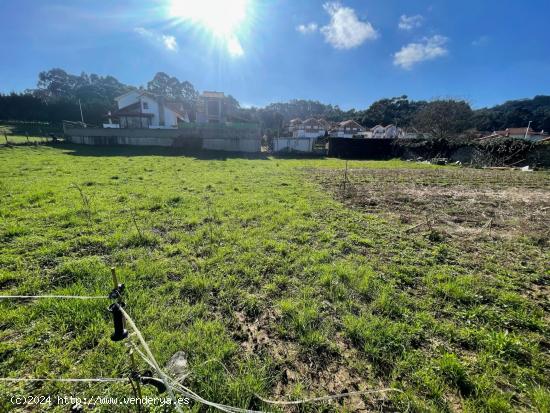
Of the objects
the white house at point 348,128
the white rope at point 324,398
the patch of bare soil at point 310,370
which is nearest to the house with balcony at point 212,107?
the patch of bare soil at point 310,370

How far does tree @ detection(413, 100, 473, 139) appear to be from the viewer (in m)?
32.4

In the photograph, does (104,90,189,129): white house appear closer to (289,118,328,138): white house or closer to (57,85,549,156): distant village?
(57,85,549,156): distant village

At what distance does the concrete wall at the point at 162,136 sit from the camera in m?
21.7

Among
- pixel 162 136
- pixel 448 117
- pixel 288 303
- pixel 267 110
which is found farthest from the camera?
pixel 267 110

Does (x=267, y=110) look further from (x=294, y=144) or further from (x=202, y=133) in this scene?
→ (x=202, y=133)

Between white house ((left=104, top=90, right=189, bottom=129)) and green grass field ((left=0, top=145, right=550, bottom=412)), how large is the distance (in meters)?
31.4

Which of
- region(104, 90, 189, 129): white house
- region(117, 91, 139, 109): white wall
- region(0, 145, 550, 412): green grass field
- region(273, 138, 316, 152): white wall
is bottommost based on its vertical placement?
region(0, 145, 550, 412): green grass field

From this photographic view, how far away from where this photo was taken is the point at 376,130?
58094mm

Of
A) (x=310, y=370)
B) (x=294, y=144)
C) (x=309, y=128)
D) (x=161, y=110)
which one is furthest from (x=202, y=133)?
(x=309, y=128)

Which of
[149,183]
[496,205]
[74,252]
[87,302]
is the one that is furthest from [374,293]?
[149,183]

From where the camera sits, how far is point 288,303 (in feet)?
8.86

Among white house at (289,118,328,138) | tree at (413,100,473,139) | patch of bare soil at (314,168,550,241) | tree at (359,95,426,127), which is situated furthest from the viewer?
tree at (359,95,426,127)

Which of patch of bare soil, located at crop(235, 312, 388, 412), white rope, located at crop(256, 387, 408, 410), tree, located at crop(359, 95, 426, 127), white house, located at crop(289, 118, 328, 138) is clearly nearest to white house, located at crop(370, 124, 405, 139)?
white house, located at crop(289, 118, 328, 138)

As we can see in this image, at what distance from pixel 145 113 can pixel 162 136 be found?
15.0m
